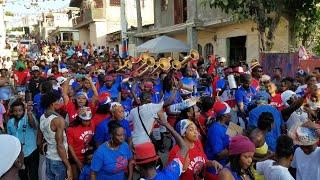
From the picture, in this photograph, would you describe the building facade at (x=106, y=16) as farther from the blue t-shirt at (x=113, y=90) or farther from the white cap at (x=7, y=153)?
the white cap at (x=7, y=153)

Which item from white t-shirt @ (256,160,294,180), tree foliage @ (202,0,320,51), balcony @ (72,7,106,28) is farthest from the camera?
balcony @ (72,7,106,28)

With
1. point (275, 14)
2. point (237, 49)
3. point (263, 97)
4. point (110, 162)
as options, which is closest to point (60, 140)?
point (110, 162)

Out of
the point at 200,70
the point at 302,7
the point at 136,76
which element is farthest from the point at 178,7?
the point at 136,76

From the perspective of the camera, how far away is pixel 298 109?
6105mm

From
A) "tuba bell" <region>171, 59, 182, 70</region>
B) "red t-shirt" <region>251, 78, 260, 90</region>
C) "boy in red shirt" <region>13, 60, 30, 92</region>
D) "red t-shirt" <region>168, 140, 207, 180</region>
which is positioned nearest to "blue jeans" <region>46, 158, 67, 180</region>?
"red t-shirt" <region>168, 140, 207, 180</region>

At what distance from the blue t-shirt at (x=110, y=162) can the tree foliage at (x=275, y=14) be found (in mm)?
9759

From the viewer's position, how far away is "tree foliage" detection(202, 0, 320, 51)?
530 inches

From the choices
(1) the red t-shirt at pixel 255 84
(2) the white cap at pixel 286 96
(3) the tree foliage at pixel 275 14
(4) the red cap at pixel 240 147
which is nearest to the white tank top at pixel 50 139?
(4) the red cap at pixel 240 147

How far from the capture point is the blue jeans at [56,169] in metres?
5.04

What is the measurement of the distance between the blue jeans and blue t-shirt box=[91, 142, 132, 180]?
0.64 metres

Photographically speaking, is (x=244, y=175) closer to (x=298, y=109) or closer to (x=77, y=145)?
(x=77, y=145)

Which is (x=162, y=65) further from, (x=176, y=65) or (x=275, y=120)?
(x=275, y=120)

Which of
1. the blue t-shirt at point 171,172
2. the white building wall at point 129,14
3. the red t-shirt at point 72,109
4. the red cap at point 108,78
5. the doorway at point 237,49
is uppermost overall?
the white building wall at point 129,14

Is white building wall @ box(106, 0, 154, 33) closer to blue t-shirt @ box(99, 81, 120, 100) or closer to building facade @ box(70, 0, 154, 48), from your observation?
building facade @ box(70, 0, 154, 48)
